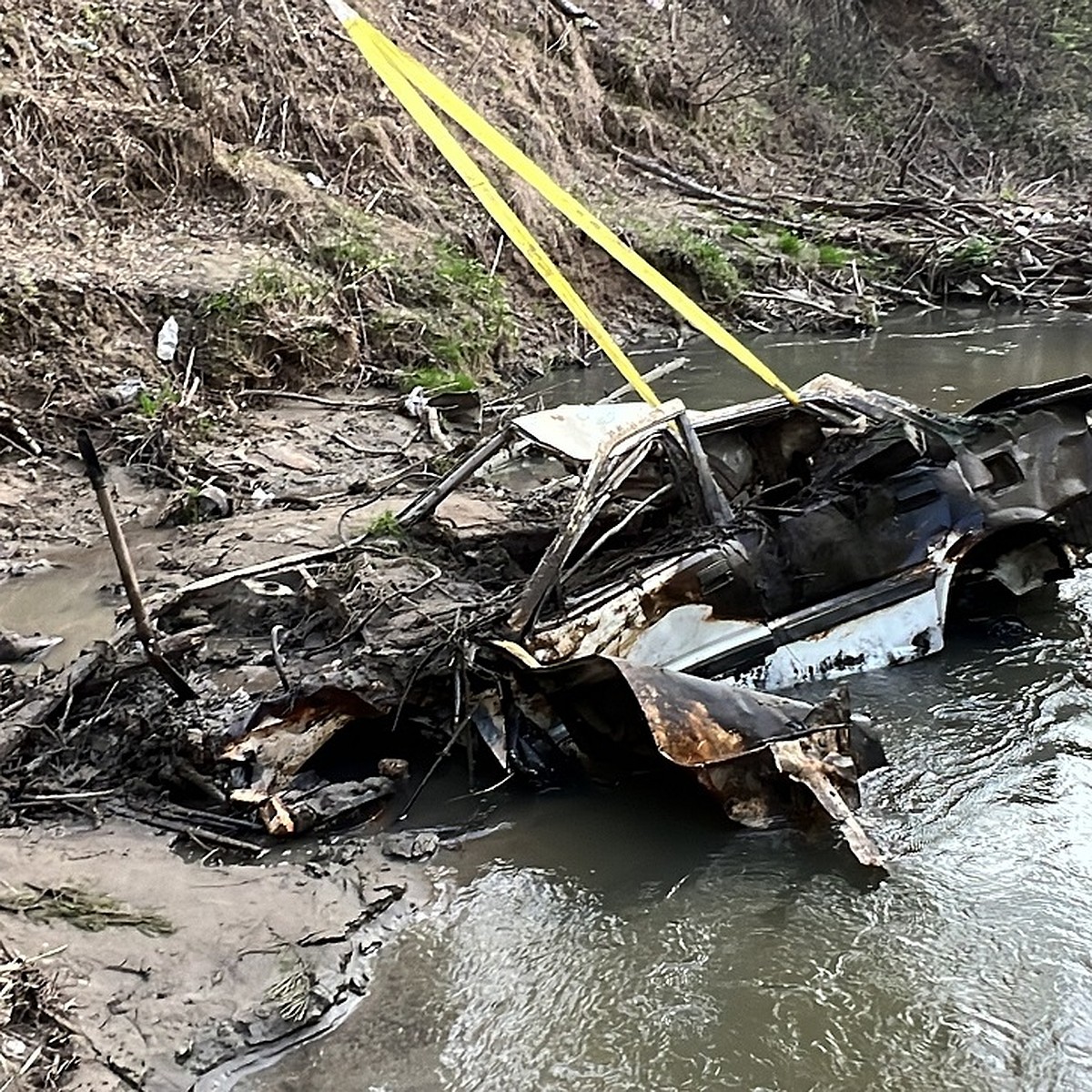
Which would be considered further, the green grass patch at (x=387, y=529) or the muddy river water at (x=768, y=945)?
the green grass patch at (x=387, y=529)

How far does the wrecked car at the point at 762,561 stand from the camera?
466 centimetres

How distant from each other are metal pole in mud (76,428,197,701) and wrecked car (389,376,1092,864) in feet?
4.35

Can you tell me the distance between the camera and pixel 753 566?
563 centimetres

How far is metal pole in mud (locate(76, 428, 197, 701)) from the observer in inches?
173

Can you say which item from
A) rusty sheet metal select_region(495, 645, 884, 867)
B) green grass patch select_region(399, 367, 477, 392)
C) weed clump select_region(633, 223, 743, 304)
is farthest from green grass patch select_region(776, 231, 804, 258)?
rusty sheet metal select_region(495, 645, 884, 867)

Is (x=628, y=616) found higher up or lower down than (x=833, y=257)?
higher up

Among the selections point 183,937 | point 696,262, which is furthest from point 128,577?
point 696,262

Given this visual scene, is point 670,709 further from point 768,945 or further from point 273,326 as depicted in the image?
point 273,326

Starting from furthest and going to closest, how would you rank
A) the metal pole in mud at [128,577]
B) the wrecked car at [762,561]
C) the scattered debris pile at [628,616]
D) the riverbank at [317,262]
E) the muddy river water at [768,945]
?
the riverbank at [317,262]
the scattered debris pile at [628,616]
the wrecked car at [762,561]
the metal pole in mud at [128,577]
the muddy river water at [768,945]

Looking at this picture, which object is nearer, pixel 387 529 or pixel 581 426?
pixel 581 426

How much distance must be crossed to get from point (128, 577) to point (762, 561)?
9.20 ft

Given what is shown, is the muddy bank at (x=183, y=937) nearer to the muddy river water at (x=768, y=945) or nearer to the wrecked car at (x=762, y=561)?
the muddy river water at (x=768, y=945)

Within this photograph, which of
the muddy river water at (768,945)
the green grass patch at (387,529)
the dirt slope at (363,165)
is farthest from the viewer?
the dirt slope at (363,165)

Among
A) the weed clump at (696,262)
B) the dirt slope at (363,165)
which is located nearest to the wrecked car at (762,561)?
the dirt slope at (363,165)
